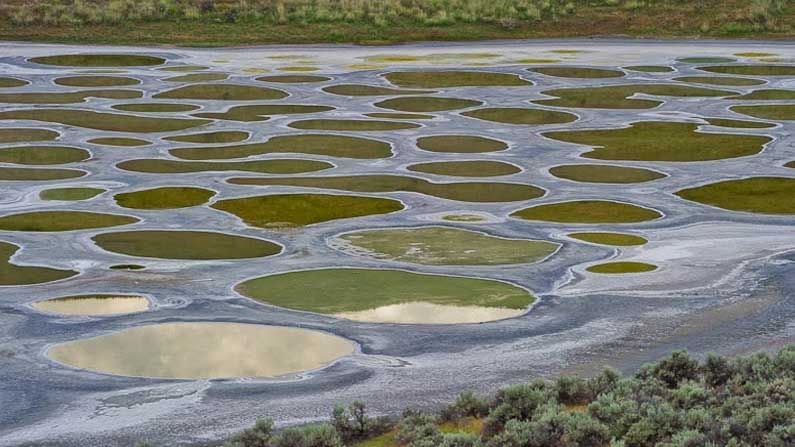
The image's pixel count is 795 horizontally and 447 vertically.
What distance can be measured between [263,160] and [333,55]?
2645 cm

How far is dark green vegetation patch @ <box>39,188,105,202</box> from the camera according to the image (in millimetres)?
26312

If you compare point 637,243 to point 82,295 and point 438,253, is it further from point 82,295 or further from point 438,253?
point 82,295

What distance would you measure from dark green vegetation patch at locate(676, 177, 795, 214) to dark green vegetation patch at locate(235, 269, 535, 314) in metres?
8.08

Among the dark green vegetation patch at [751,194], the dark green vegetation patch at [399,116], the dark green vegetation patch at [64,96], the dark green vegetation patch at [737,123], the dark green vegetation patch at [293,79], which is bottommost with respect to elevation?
the dark green vegetation patch at [64,96]

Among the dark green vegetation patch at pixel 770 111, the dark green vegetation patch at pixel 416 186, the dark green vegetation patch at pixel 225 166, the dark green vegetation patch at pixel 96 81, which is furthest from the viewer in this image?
the dark green vegetation patch at pixel 96 81

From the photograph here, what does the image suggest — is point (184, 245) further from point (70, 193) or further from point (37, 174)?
point (37, 174)

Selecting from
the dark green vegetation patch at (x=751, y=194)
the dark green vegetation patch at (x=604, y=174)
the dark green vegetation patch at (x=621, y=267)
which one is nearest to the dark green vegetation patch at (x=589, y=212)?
the dark green vegetation patch at (x=751, y=194)

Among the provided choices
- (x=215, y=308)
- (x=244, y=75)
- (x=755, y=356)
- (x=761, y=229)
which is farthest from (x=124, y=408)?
(x=244, y=75)

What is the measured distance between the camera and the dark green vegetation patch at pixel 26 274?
1938 centimetres

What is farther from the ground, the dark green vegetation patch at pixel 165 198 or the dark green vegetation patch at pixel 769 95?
the dark green vegetation patch at pixel 165 198

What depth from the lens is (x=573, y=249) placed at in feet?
70.4

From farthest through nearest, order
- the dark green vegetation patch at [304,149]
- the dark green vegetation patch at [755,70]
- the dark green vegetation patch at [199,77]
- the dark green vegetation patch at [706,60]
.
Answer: the dark green vegetation patch at [706,60]
the dark green vegetation patch at [755,70]
the dark green vegetation patch at [199,77]
the dark green vegetation patch at [304,149]

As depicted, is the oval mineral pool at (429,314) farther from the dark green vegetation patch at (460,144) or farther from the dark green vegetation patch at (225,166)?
the dark green vegetation patch at (460,144)

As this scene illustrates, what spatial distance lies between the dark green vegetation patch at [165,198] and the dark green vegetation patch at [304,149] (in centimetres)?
474
